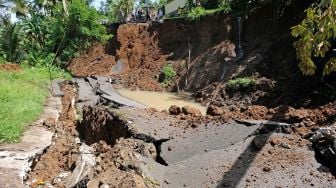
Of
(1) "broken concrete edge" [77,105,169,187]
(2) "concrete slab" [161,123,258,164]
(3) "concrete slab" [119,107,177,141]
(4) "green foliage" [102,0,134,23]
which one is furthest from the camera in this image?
(4) "green foliage" [102,0,134,23]

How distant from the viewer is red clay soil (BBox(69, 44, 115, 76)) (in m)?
31.4

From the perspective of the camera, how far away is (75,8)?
1028 inches

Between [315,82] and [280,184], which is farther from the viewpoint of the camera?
[315,82]

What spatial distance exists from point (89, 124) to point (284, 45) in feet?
29.4

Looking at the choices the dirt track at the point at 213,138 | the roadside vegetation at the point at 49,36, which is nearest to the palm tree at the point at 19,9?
the roadside vegetation at the point at 49,36

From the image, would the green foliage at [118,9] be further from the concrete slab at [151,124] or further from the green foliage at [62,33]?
the concrete slab at [151,124]

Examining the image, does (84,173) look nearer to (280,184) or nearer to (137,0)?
(280,184)

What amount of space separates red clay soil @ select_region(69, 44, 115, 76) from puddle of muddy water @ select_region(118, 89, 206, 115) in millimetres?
8333

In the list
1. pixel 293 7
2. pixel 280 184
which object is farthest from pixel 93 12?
pixel 280 184

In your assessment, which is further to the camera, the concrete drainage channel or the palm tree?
the palm tree

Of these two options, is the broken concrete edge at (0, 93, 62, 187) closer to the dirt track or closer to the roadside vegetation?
the dirt track

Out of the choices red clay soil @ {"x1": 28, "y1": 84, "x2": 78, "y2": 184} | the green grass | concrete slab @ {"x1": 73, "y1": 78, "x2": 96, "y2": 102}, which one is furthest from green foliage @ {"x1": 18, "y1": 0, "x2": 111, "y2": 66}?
red clay soil @ {"x1": 28, "y1": 84, "x2": 78, "y2": 184}

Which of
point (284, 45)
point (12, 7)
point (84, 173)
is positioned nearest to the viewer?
point (84, 173)

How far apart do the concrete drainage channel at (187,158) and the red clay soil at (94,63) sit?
21568mm
